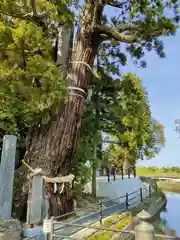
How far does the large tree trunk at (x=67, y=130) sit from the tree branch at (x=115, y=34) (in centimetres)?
29

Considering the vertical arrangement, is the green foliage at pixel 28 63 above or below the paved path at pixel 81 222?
above

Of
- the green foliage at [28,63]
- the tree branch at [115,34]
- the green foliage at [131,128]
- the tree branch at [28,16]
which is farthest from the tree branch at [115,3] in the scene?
the green foliage at [131,128]

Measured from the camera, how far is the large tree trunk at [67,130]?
5.59 m

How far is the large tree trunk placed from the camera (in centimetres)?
559

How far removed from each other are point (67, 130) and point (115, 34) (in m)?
2.84

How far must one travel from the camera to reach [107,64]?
31.9 ft

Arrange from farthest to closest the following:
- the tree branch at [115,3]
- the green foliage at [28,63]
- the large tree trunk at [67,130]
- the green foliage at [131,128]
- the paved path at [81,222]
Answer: the green foliage at [131,128], the tree branch at [115,3], the large tree trunk at [67,130], the green foliage at [28,63], the paved path at [81,222]

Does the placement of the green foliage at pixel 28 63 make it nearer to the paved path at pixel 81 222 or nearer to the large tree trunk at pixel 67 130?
the large tree trunk at pixel 67 130

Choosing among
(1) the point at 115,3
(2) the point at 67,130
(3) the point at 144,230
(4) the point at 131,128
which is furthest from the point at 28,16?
(4) the point at 131,128

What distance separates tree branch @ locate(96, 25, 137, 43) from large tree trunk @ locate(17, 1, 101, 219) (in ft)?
0.96

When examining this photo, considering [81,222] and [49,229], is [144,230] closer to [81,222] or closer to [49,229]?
[49,229]

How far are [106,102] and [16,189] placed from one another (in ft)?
18.7

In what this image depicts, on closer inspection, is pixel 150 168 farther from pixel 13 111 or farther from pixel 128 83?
pixel 13 111

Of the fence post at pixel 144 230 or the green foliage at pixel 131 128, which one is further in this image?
the green foliage at pixel 131 128
